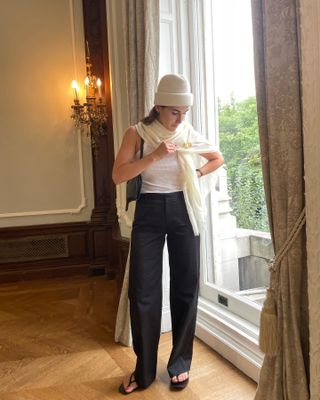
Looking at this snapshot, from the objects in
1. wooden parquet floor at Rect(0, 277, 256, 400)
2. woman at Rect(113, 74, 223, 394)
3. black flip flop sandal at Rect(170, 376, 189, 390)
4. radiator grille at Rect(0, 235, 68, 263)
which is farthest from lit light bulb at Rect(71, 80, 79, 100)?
black flip flop sandal at Rect(170, 376, 189, 390)

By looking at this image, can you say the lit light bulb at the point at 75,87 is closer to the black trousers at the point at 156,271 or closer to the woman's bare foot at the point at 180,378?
the black trousers at the point at 156,271

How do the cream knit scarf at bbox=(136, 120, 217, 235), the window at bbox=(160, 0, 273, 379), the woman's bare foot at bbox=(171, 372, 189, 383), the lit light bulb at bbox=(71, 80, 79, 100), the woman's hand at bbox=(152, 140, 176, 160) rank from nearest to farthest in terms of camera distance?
the woman's hand at bbox=(152, 140, 176, 160) < the cream knit scarf at bbox=(136, 120, 217, 235) < the woman's bare foot at bbox=(171, 372, 189, 383) < the window at bbox=(160, 0, 273, 379) < the lit light bulb at bbox=(71, 80, 79, 100)

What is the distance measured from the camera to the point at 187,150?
1.70 metres

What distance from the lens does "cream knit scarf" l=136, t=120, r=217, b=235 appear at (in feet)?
5.46

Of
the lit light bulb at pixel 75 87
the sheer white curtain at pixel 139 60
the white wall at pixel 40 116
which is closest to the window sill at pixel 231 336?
the sheer white curtain at pixel 139 60

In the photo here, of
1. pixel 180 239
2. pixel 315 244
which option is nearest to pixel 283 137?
pixel 315 244

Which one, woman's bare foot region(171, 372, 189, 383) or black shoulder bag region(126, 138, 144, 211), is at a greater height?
black shoulder bag region(126, 138, 144, 211)

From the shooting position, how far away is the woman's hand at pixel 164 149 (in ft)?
5.06

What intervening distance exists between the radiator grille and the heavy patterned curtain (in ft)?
10.2

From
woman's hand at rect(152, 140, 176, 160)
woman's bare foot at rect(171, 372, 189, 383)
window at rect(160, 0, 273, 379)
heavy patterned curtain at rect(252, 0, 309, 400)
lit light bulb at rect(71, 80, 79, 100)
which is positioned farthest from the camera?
lit light bulb at rect(71, 80, 79, 100)

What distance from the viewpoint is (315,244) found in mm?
1108

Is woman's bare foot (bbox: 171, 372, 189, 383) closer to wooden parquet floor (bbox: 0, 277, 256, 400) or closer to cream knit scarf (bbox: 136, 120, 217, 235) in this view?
wooden parquet floor (bbox: 0, 277, 256, 400)

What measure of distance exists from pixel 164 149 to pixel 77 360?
52.5 inches

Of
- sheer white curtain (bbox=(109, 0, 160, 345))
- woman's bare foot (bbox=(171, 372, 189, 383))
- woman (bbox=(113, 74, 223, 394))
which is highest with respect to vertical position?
sheer white curtain (bbox=(109, 0, 160, 345))
